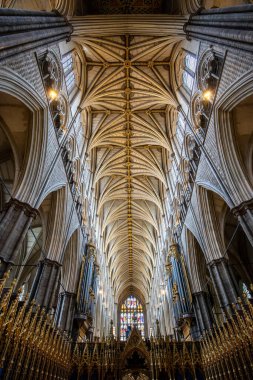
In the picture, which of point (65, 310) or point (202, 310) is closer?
point (202, 310)

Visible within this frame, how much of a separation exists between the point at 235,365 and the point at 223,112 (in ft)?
30.3

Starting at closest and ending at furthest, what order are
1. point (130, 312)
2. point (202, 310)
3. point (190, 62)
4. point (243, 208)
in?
1. point (243, 208)
2. point (202, 310)
3. point (190, 62)
4. point (130, 312)

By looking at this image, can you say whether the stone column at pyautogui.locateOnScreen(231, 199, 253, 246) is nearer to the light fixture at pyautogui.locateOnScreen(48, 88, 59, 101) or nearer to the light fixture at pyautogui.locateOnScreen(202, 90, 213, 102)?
the light fixture at pyautogui.locateOnScreen(202, 90, 213, 102)

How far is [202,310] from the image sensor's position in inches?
523

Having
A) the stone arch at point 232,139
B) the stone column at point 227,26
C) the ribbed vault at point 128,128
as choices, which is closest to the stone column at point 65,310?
the ribbed vault at point 128,128

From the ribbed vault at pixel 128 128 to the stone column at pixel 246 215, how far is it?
30.2 ft

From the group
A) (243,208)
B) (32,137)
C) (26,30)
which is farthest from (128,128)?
(243,208)

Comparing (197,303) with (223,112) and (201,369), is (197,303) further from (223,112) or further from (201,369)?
(223,112)

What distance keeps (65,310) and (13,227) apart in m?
7.54

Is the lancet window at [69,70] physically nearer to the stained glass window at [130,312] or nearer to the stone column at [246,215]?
the stone column at [246,215]

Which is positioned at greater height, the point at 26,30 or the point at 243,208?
the point at 26,30

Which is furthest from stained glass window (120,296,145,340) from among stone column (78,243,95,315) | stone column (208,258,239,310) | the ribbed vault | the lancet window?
the lancet window

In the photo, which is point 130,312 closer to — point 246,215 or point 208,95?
point 246,215

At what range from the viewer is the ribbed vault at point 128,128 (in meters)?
15.3
